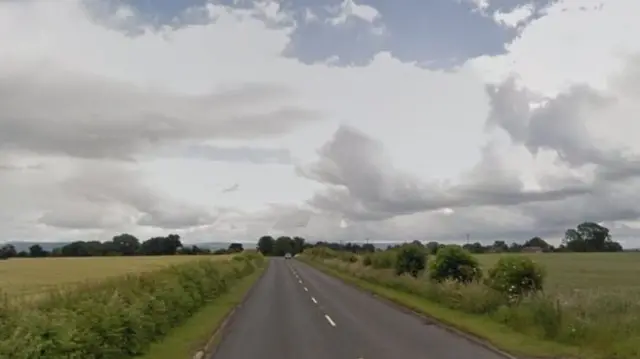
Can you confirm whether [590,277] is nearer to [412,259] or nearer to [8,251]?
[412,259]

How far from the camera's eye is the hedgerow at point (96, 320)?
1187 centimetres

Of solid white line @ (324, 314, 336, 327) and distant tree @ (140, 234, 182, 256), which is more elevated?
distant tree @ (140, 234, 182, 256)

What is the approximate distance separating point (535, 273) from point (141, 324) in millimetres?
14249

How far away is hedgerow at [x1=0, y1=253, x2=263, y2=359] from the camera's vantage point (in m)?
11.9

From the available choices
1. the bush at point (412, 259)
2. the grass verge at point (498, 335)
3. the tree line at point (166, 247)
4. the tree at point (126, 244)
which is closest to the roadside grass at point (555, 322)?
the grass verge at point (498, 335)

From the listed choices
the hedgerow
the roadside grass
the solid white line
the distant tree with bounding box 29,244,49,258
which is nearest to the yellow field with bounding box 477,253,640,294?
the roadside grass

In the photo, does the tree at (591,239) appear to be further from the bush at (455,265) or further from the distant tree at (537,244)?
the bush at (455,265)

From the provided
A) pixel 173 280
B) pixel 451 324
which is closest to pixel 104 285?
pixel 173 280

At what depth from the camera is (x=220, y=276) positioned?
4491 centimetres

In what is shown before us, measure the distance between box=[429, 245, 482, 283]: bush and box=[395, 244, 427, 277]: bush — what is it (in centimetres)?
998

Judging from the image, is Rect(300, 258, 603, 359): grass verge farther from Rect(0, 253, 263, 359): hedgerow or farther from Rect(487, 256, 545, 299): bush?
Rect(0, 253, 263, 359): hedgerow

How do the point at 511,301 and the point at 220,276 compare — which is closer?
the point at 511,301

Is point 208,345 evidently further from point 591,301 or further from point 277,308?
point 277,308

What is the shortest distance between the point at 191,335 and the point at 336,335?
4379 mm
